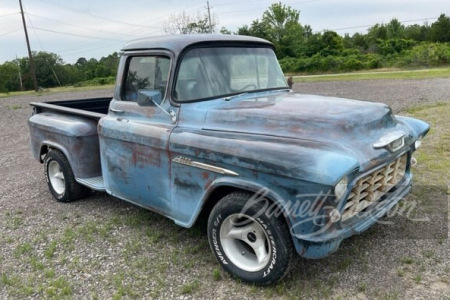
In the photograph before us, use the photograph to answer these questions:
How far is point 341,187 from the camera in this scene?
260cm

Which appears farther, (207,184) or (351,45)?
(351,45)

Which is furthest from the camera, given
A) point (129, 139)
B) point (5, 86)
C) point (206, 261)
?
point (5, 86)

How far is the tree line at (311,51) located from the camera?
35562 millimetres

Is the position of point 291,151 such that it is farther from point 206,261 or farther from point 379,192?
point 206,261

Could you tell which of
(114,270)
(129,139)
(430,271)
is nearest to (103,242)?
(114,270)

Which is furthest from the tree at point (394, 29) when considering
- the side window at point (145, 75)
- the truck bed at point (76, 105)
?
the side window at point (145, 75)

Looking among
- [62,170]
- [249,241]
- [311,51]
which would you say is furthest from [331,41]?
[249,241]

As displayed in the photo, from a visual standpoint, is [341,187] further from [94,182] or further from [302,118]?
[94,182]

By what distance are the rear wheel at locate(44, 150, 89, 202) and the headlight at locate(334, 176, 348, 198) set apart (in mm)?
3494

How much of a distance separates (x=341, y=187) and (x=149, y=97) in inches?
76.0

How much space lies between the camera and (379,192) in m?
3.30

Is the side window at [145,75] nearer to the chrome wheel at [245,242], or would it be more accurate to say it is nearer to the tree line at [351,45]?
the chrome wheel at [245,242]

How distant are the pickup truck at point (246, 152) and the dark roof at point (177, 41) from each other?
14 millimetres

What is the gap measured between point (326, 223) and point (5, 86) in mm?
58779
